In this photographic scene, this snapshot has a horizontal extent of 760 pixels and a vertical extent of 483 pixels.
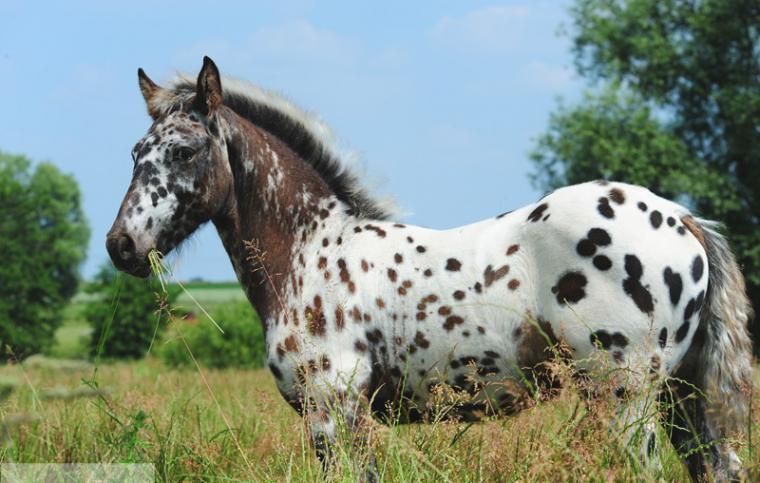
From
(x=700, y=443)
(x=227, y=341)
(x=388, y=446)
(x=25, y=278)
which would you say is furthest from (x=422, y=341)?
(x=25, y=278)

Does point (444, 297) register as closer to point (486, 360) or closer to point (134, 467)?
point (486, 360)

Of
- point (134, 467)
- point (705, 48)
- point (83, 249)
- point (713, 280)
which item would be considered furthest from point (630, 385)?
point (83, 249)

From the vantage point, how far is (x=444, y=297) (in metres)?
4.20

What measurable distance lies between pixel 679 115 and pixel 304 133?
2354 centimetres

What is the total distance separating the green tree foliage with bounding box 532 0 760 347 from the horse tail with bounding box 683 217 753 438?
19191 millimetres

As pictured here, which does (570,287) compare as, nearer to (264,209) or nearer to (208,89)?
(264,209)

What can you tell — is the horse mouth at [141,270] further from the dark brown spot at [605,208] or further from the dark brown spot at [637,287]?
the dark brown spot at [637,287]

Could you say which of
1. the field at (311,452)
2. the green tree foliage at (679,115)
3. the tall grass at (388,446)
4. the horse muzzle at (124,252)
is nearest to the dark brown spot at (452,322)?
the tall grass at (388,446)

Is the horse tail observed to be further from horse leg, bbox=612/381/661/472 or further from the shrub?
the shrub

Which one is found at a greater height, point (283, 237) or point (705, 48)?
point (705, 48)

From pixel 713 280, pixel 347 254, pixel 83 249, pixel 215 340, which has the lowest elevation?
pixel 215 340

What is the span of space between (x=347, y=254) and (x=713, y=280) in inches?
82.3

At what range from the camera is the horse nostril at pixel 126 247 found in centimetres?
437

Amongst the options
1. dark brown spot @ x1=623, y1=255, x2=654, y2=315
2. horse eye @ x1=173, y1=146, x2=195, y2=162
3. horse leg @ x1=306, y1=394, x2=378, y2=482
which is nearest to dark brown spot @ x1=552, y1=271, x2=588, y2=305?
dark brown spot @ x1=623, y1=255, x2=654, y2=315
